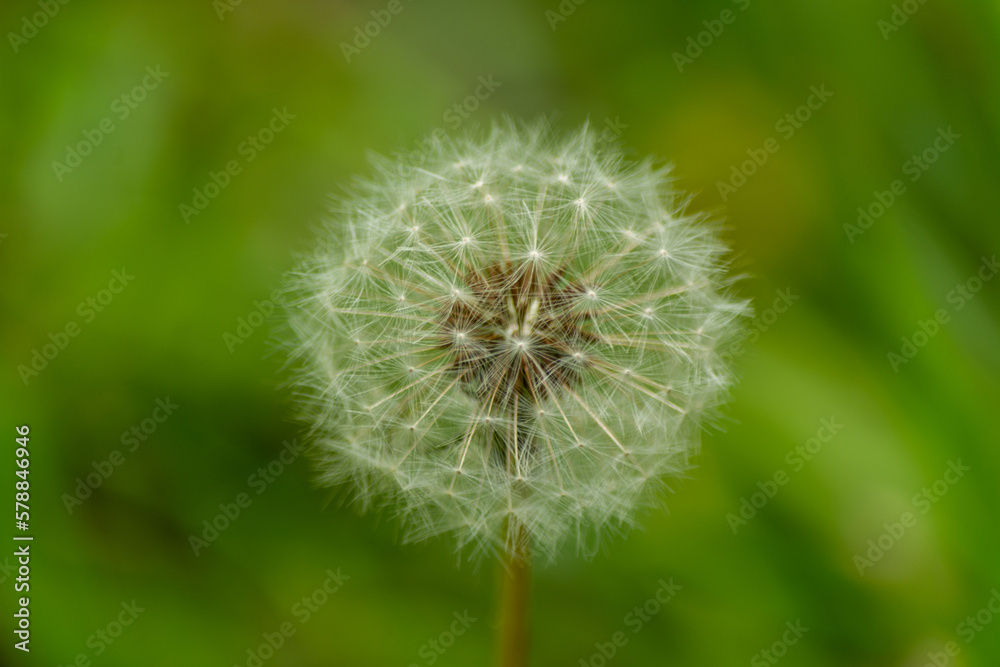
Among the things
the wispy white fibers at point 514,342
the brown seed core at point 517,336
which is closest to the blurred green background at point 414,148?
the wispy white fibers at point 514,342

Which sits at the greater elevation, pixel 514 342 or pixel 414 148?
pixel 414 148

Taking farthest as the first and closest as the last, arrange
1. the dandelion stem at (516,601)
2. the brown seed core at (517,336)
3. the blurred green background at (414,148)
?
the blurred green background at (414,148), the brown seed core at (517,336), the dandelion stem at (516,601)

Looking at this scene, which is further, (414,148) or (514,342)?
(414,148)

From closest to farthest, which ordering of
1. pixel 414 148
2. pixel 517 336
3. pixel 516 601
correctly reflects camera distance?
pixel 516 601 < pixel 517 336 < pixel 414 148

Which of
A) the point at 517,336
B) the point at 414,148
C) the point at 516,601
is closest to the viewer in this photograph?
the point at 516,601

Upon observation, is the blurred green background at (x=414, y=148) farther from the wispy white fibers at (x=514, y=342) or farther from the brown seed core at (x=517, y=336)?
the brown seed core at (x=517, y=336)

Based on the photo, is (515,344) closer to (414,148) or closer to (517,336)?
(517,336)

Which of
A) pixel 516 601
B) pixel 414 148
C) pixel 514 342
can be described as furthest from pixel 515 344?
pixel 414 148
